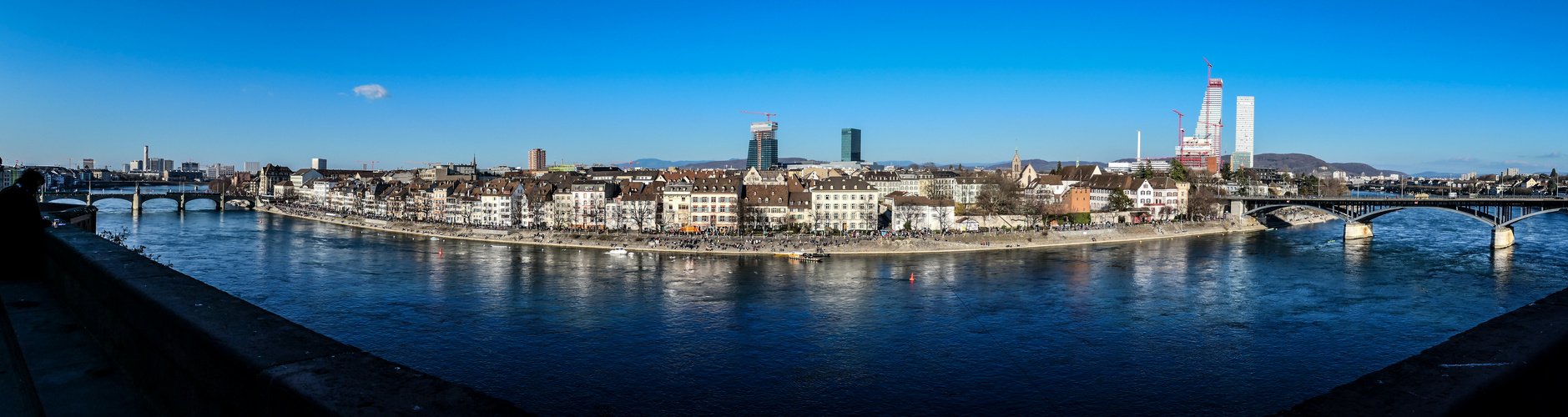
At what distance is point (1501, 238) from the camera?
38906 millimetres

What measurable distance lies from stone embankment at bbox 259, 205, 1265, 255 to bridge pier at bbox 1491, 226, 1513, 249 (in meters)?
14.6

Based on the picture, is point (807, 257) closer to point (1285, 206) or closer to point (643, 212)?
point (643, 212)

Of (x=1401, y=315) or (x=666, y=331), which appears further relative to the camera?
(x=1401, y=315)

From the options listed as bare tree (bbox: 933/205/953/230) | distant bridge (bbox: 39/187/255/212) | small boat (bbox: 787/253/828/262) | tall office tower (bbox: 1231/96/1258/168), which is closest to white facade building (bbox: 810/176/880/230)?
bare tree (bbox: 933/205/953/230)

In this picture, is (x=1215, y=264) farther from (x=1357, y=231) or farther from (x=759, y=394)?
(x=759, y=394)

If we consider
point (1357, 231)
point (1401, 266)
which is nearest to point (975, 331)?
point (1401, 266)

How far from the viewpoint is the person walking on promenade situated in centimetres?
481

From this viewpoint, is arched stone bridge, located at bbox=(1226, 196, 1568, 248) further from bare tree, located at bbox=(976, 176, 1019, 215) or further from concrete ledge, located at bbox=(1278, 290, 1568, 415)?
concrete ledge, located at bbox=(1278, 290, 1568, 415)

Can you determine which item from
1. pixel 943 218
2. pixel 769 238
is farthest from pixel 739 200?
pixel 943 218

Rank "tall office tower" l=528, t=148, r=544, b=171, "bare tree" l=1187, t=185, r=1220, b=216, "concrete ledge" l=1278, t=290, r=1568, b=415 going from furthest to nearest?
"tall office tower" l=528, t=148, r=544, b=171
"bare tree" l=1187, t=185, r=1220, b=216
"concrete ledge" l=1278, t=290, r=1568, b=415

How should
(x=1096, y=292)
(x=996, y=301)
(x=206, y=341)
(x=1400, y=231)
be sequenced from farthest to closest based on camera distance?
(x=1400, y=231) → (x=1096, y=292) → (x=996, y=301) → (x=206, y=341)

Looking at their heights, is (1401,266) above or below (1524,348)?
below

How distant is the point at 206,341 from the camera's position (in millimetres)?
2639

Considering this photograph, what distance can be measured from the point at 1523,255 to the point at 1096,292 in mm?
24509
